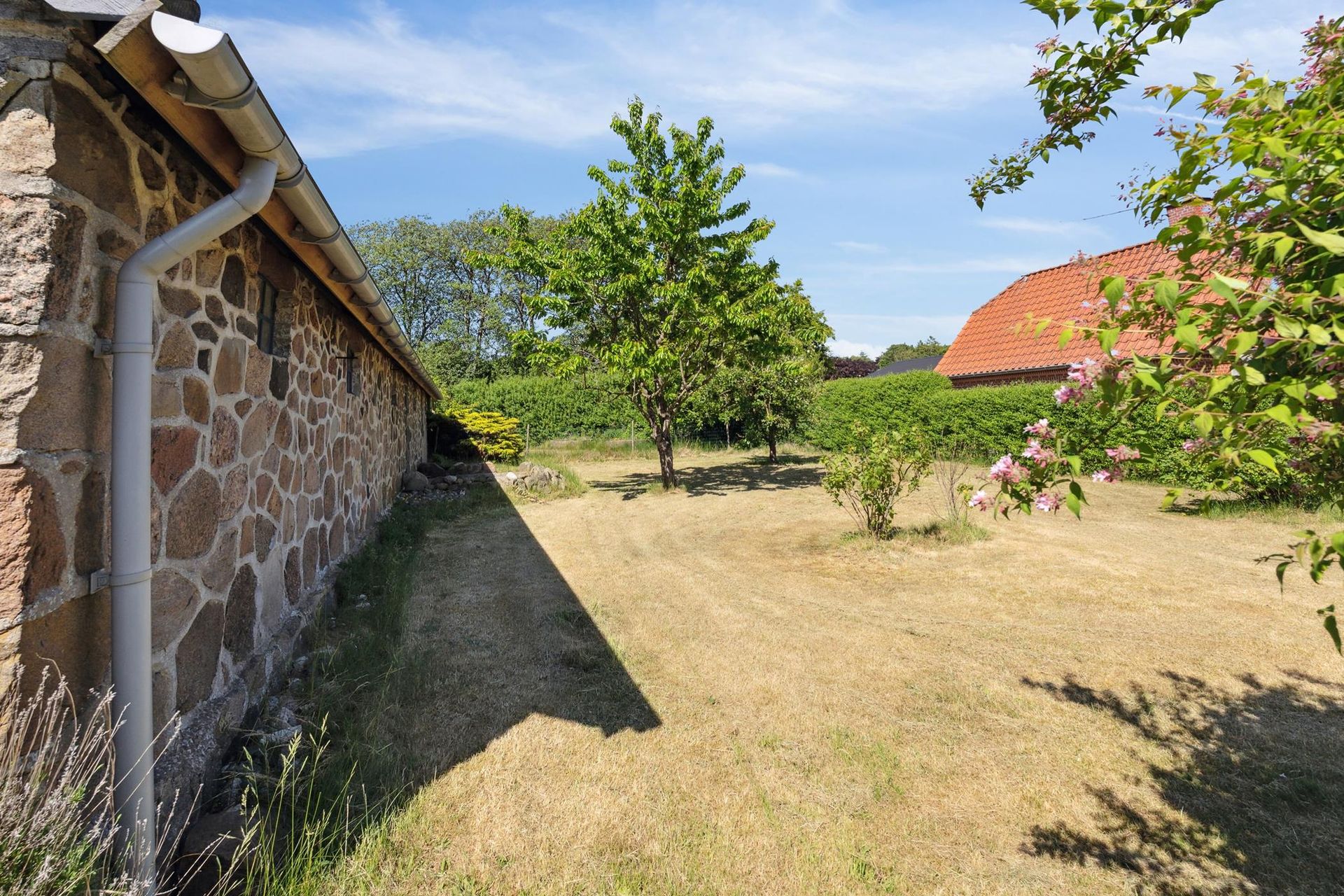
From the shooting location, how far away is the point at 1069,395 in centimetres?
185

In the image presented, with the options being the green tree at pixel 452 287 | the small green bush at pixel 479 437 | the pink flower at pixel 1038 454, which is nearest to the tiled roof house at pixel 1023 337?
the small green bush at pixel 479 437

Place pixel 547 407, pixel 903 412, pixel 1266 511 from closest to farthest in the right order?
1. pixel 1266 511
2. pixel 903 412
3. pixel 547 407

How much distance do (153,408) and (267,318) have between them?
4.92ft

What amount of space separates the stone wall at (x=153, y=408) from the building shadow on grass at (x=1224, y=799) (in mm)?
3307

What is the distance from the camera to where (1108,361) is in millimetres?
1589

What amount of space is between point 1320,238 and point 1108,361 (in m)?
0.47

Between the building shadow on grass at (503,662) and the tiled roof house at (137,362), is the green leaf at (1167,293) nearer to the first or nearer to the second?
the tiled roof house at (137,362)

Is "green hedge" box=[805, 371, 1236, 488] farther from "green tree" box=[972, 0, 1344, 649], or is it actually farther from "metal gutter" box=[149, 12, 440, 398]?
"metal gutter" box=[149, 12, 440, 398]

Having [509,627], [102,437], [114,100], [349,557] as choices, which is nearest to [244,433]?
[102,437]

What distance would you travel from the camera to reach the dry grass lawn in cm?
244

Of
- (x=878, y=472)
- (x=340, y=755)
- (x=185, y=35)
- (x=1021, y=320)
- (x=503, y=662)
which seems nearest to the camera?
(x=185, y=35)

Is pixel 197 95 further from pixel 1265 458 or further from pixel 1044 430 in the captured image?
pixel 1265 458

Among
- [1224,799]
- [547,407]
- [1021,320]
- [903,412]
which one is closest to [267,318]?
[1224,799]

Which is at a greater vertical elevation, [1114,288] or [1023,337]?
[1023,337]
